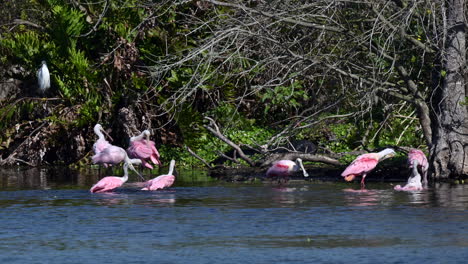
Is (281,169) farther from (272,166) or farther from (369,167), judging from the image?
(369,167)

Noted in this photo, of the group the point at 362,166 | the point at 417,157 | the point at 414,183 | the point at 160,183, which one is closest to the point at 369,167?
the point at 362,166

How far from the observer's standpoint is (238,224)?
11852mm

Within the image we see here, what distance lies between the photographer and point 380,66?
16625 millimetres

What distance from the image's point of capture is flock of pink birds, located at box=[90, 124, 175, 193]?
15836 millimetres

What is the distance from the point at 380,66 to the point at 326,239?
258 inches

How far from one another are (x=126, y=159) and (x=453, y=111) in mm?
5388

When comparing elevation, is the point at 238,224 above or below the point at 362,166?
below

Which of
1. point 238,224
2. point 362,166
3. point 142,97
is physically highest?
point 142,97

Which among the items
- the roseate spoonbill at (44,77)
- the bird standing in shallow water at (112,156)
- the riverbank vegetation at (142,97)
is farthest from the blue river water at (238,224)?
the roseate spoonbill at (44,77)

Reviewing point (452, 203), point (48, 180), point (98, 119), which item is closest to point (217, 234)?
point (452, 203)

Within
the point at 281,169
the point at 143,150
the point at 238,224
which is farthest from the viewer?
the point at 143,150

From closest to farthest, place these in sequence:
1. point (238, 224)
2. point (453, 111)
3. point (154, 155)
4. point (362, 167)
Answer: point (238, 224) → point (362, 167) → point (453, 111) → point (154, 155)

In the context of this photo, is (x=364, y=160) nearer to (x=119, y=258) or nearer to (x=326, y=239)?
(x=326, y=239)

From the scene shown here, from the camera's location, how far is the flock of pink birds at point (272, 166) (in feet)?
51.5
